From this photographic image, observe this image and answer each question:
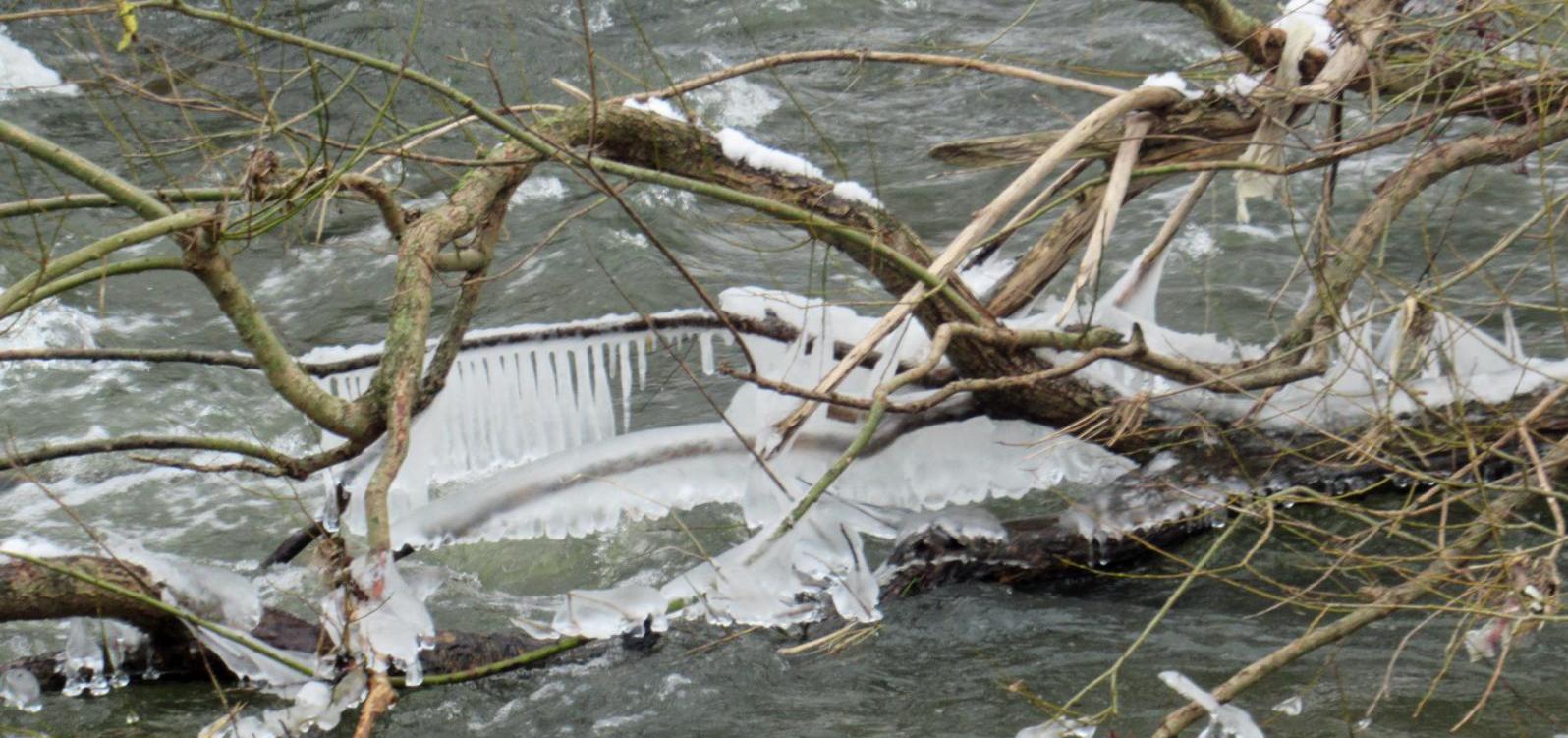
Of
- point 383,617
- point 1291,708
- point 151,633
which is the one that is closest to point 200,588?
point 151,633

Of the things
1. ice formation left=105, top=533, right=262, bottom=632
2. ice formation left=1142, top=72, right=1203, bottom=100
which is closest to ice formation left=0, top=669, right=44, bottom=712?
ice formation left=105, top=533, right=262, bottom=632

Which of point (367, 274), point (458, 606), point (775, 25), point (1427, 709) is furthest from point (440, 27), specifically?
point (1427, 709)

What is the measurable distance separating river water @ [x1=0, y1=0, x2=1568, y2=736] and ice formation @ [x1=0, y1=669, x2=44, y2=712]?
5 centimetres

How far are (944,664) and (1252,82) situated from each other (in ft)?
6.04

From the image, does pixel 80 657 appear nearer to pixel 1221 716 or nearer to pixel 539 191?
pixel 1221 716

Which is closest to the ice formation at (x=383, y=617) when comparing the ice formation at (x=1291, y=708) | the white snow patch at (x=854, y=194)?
the white snow patch at (x=854, y=194)

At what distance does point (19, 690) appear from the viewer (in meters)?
3.96

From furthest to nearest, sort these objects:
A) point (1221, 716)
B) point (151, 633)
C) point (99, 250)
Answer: point (151, 633) → point (1221, 716) → point (99, 250)

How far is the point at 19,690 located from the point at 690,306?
157 inches

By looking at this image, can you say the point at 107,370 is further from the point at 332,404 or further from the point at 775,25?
the point at 775,25

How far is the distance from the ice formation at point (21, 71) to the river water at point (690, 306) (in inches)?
4.7

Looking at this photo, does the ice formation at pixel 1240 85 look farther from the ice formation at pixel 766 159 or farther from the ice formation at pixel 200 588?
the ice formation at pixel 200 588

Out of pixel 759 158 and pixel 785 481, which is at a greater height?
pixel 759 158

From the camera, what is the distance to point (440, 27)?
10336 millimetres
